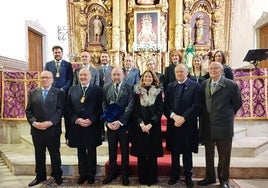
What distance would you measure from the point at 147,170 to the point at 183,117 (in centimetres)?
72

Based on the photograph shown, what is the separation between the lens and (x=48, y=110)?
3205 millimetres

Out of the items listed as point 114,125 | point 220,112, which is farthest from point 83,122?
point 220,112

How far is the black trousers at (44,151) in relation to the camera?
322 cm

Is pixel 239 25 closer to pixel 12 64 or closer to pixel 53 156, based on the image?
pixel 12 64

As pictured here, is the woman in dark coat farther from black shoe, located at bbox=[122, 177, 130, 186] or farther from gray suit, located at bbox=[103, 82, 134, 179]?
black shoe, located at bbox=[122, 177, 130, 186]

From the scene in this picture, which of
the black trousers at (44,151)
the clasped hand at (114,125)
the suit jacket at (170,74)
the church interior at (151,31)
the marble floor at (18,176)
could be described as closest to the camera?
the clasped hand at (114,125)

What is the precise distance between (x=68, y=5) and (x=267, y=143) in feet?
20.8

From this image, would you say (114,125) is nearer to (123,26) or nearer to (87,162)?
(87,162)

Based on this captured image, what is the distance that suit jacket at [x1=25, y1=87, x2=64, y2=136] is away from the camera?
3.20m

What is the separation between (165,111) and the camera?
320cm

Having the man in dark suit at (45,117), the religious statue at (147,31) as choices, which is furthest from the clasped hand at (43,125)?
the religious statue at (147,31)

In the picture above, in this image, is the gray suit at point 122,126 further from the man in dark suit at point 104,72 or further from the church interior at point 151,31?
the church interior at point 151,31

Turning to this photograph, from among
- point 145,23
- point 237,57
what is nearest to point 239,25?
point 237,57

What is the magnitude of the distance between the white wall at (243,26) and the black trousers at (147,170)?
196 inches
